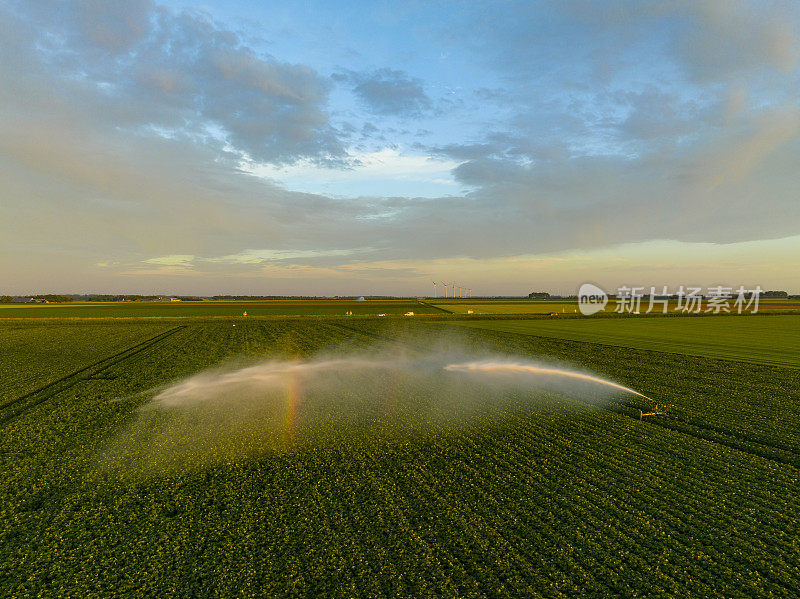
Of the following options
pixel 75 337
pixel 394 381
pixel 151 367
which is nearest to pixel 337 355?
pixel 394 381

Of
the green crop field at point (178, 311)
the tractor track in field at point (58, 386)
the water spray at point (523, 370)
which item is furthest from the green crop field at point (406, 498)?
the green crop field at point (178, 311)

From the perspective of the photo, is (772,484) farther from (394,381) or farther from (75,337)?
(75,337)

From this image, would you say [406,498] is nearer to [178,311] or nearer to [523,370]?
[523,370]

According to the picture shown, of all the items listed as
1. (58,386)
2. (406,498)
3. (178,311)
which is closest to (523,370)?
(406,498)

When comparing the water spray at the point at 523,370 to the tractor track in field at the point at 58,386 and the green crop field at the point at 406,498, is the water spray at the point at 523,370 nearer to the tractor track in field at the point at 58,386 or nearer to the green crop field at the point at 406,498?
the green crop field at the point at 406,498

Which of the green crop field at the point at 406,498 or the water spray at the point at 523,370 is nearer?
the green crop field at the point at 406,498

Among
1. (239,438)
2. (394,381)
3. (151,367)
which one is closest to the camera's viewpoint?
(239,438)
